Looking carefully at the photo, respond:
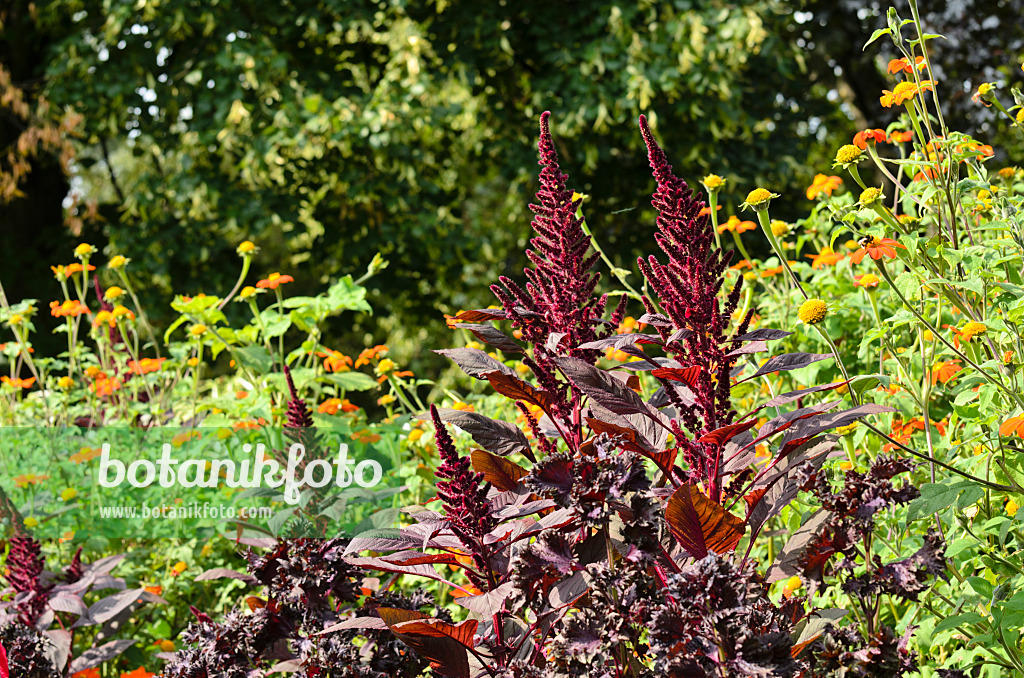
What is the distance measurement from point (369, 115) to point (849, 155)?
5078mm

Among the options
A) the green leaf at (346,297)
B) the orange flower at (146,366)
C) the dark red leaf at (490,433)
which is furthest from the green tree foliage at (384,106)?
the dark red leaf at (490,433)

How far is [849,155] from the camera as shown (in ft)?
4.66

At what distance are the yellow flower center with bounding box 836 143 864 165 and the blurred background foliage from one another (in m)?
4.42

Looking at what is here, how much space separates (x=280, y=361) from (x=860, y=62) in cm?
720

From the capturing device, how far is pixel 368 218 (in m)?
6.76

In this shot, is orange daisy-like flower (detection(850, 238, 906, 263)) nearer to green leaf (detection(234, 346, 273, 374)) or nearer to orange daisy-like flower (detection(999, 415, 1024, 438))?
orange daisy-like flower (detection(999, 415, 1024, 438))

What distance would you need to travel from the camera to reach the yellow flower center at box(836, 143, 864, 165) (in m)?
1.41

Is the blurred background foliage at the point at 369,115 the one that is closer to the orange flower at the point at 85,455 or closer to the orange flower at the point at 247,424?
the orange flower at the point at 85,455

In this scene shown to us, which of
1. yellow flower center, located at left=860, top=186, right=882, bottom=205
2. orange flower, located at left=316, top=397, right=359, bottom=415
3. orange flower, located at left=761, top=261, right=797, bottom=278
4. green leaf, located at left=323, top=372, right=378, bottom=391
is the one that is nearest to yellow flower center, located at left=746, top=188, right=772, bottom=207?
yellow flower center, located at left=860, top=186, right=882, bottom=205

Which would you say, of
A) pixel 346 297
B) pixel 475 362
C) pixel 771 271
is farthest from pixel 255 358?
pixel 771 271

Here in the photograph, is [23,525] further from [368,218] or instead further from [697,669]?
[368,218]

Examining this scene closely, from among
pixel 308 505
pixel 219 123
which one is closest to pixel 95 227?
pixel 219 123

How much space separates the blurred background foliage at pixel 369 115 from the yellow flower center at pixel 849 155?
14.5 ft

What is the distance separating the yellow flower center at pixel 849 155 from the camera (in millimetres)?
1414
